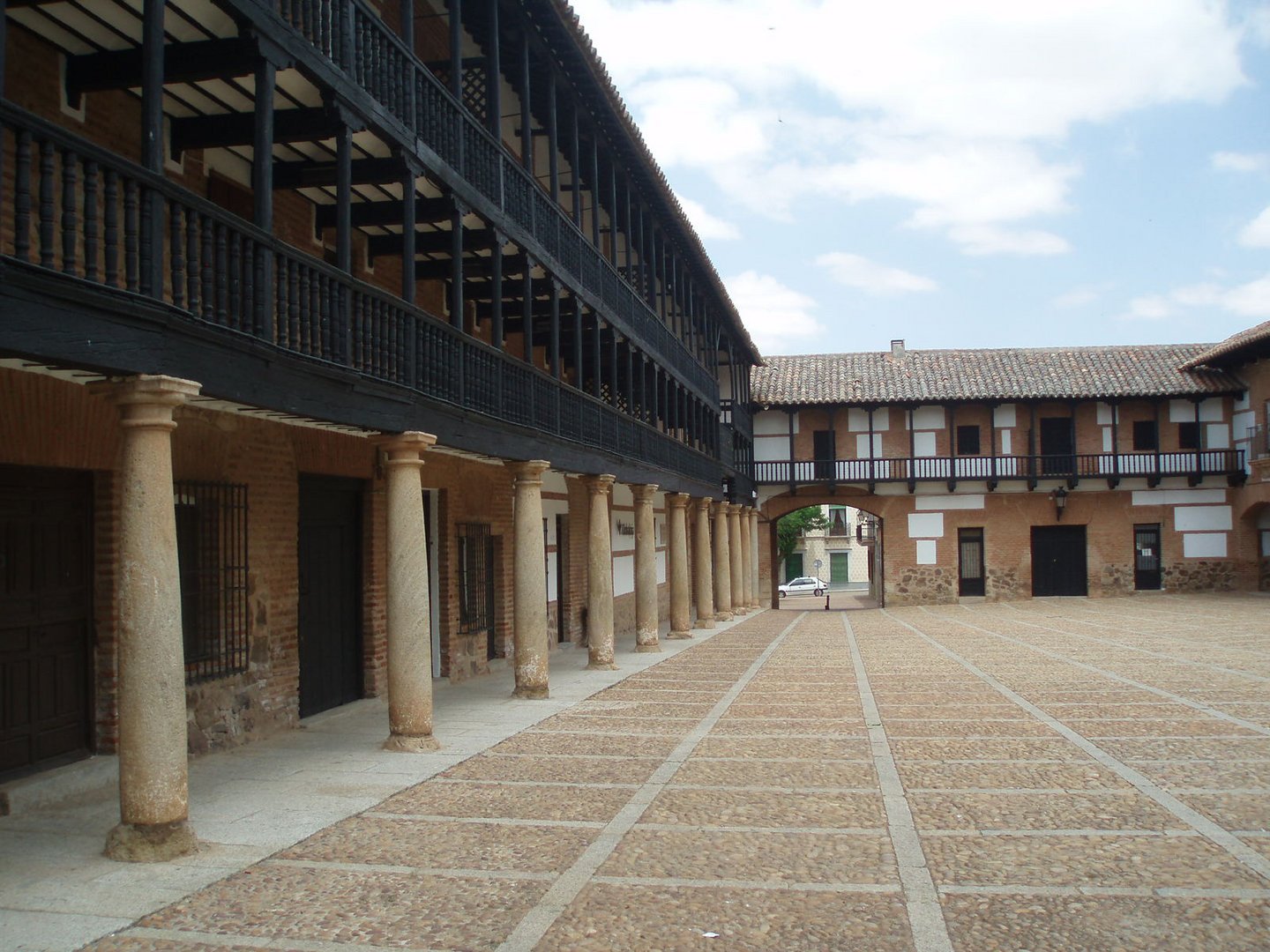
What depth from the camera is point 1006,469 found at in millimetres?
34438

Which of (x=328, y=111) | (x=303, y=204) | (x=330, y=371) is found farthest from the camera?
(x=303, y=204)

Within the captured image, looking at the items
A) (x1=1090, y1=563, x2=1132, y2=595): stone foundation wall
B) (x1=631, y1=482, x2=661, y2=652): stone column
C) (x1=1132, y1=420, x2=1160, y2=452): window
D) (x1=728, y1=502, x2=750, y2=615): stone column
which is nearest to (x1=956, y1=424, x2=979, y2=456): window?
(x1=1132, y1=420, x2=1160, y2=452): window

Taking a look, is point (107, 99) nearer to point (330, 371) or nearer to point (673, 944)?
point (330, 371)

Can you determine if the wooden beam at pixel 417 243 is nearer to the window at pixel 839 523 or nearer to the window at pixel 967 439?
the window at pixel 967 439

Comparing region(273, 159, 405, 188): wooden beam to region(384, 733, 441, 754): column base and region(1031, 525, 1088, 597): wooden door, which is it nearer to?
region(384, 733, 441, 754): column base

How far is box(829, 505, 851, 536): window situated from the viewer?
6762cm

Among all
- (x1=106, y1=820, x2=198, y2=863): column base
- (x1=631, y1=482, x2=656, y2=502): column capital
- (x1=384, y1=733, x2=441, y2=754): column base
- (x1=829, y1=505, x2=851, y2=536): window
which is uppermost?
(x1=631, y1=482, x2=656, y2=502): column capital

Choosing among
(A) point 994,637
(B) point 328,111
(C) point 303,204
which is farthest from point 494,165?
(A) point 994,637

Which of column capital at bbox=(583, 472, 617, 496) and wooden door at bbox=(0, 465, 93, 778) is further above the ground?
column capital at bbox=(583, 472, 617, 496)

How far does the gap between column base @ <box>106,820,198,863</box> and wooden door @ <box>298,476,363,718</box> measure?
4711 millimetres

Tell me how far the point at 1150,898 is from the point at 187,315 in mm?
5465

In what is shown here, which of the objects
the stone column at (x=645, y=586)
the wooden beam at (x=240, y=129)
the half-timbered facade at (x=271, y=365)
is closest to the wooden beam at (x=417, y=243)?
the half-timbered facade at (x=271, y=365)

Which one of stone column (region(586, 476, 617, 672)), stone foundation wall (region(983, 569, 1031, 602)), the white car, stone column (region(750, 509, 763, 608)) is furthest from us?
the white car

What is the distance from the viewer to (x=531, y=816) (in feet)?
22.3
